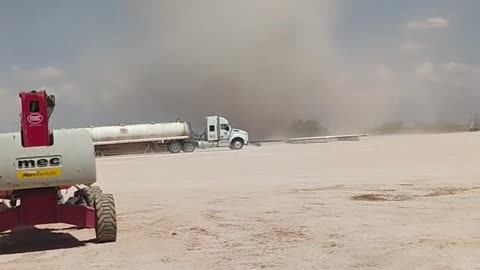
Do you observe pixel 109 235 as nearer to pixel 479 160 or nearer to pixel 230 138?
pixel 479 160

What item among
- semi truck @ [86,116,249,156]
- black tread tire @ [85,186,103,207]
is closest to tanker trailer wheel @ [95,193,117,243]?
black tread tire @ [85,186,103,207]

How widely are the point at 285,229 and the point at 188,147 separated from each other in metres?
57.0

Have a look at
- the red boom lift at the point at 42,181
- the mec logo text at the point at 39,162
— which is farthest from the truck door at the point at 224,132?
the mec logo text at the point at 39,162

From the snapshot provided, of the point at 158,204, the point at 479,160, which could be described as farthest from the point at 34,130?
the point at 479,160

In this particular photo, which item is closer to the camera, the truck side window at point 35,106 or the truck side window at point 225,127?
the truck side window at point 35,106

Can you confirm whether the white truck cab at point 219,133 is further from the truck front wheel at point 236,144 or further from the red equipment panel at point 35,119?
the red equipment panel at point 35,119

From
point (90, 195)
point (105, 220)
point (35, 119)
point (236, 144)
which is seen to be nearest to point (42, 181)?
point (35, 119)

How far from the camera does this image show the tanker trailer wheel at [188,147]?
6956cm

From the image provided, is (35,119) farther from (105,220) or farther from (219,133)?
(219,133)

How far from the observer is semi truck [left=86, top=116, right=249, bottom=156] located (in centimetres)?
6931

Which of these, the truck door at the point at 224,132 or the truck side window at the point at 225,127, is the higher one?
the truck side window at the point at 225,127

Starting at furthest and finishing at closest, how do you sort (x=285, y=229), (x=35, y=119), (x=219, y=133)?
1. (x=219, y=133)
2. (x=285, y=229)
3. (x=35, y=119)

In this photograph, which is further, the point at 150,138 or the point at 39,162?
the point at 150,138

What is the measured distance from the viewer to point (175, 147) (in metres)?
70.1
